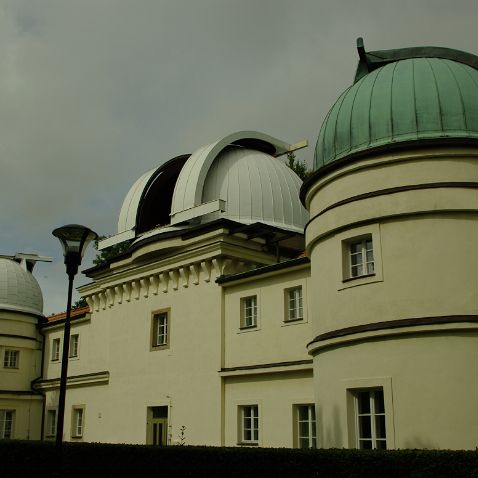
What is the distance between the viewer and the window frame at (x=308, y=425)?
664 inches

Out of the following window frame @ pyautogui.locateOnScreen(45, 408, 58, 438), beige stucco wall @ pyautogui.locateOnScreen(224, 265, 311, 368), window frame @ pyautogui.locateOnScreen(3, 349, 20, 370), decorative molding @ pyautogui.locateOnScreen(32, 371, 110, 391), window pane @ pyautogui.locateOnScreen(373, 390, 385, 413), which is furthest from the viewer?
window frame @ pyautogui.locateOnScreen(3, 349, 20, 370)

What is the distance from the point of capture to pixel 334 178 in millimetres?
14281

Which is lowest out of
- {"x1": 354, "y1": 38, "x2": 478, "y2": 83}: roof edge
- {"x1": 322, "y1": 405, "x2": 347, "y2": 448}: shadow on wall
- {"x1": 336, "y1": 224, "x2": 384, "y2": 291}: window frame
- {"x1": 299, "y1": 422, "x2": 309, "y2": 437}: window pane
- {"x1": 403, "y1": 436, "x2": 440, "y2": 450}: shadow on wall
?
{"x1": 403, "y1": 436, "x2": 440, "y2": 450}: shadow on wall

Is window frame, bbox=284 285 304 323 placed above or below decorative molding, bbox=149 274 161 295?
below

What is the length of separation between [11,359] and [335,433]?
2100 centimetres

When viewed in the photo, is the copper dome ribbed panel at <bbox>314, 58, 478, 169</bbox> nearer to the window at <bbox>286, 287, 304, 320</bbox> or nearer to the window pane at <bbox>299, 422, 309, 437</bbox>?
the window at <bbox>286, 287, 304, 320</bbox>

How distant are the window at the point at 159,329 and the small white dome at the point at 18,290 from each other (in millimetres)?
10720

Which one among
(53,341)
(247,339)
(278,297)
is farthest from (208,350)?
(53,341)

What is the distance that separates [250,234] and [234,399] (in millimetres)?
5196

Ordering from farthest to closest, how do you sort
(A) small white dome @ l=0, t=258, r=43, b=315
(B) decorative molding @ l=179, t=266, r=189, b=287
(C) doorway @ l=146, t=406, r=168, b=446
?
(A) small white dome @ l=0, t=258, r=43, b=315 → (B) decorative molding @ l=179, t=266, r=189, b=287 → (C) doorway @ l=146, t=406, r=168, b=446

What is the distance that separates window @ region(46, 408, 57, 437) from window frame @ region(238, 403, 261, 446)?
12.8 m

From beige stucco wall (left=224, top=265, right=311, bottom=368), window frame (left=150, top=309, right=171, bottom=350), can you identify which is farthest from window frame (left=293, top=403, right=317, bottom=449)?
window frame (left=150, top=309, right=171, bottom=350)

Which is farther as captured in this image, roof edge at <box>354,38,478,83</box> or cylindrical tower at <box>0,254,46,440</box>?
cylindrical tower at <box>0,254,46,440</box>

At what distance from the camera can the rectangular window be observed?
13.5m
